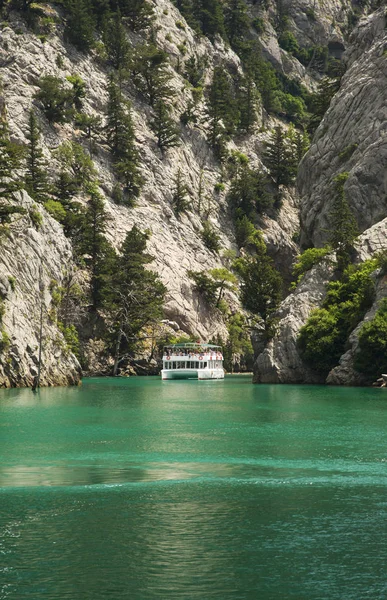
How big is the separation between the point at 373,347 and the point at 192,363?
41.2 metres

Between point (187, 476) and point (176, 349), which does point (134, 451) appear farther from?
point (176, 349)

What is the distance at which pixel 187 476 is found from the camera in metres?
31.1

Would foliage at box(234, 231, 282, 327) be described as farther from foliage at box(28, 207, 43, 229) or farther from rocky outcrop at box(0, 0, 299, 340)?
rocky outcrop at box(0, 0, 299, 340)

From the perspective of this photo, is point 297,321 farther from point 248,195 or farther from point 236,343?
point 248,195

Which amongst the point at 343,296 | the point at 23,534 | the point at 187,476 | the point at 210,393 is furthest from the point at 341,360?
the point at 23,534

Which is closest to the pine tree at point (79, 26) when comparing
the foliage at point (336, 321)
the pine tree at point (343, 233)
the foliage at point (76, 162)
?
the foliage at point (76, 162)

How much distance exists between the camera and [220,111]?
16200cm

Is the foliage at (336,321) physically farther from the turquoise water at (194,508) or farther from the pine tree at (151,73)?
the pine tree at (151,73)

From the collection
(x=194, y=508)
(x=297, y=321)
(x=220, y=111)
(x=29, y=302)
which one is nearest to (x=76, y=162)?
(x=220, y=111)

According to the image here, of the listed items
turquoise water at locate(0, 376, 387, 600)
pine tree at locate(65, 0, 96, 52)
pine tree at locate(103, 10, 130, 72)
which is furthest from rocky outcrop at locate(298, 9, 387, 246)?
turquoise water at locate(0, 376, 387, 600)

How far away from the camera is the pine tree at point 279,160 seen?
16312cm

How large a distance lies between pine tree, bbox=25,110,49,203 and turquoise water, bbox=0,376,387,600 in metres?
69.2

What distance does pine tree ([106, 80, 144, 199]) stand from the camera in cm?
14125

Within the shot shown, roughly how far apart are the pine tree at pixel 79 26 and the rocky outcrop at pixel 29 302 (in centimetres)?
6312
